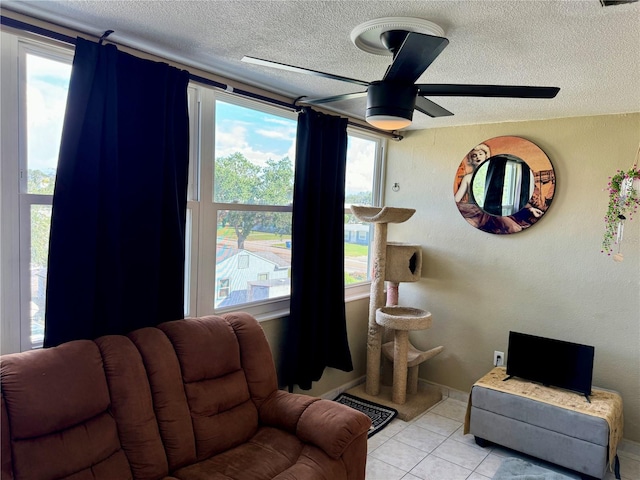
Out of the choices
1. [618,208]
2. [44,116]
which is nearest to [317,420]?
[44,116]

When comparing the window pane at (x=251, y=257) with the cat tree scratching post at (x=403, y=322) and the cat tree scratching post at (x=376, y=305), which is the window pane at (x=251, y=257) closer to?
the cat tree scratching post at (x=376, y=305)

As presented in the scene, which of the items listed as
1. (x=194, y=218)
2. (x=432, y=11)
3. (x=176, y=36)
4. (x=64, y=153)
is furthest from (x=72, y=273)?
(x=432, y=11)

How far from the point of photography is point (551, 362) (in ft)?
9.91

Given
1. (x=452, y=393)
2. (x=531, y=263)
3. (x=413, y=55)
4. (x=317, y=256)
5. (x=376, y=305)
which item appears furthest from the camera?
(x=452, y=393)

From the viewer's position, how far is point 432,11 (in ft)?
5.24

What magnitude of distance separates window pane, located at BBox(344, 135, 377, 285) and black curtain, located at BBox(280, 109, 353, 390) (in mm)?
457

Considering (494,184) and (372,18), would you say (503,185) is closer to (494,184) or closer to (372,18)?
(494,184)

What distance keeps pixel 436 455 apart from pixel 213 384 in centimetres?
160

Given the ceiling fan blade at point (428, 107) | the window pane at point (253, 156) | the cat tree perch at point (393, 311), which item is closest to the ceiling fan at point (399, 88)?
the ceiling fan blade at point (428, 107)

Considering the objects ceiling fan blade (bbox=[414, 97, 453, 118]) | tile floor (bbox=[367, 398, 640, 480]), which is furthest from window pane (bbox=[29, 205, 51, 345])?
tile floor (bbox=[367, 398, 640, 480])

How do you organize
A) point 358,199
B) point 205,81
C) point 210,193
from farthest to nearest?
point 358,199, point 210,193, point 205,81

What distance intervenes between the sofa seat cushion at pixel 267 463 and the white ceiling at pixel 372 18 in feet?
6.19

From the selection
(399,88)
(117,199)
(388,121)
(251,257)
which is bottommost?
(251,257)

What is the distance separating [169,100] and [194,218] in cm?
68
